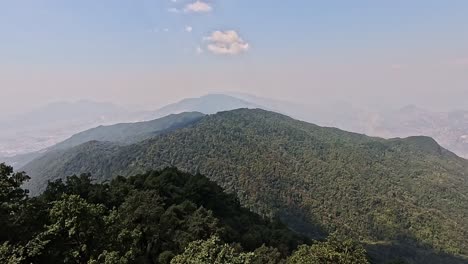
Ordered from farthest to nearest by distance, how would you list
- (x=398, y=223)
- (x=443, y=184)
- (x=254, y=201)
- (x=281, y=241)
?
(x=443, y=184)
(x=398, y=223)
(x=254, y=201)
(x=281, y=241)

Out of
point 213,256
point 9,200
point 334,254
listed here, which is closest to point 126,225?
point 9,200

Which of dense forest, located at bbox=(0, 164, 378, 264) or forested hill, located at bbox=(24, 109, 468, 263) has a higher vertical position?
dense forest, located at bbox=(0, 164, 378, 264)

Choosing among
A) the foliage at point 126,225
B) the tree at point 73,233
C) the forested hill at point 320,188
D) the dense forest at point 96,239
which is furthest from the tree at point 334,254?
the forested hill at point 320,188

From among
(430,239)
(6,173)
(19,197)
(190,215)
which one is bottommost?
(430,239)

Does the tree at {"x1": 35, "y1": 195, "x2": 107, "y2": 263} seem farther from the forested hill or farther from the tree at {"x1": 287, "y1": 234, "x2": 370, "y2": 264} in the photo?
the forested hill

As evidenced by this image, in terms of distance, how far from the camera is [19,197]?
24047 millimetres

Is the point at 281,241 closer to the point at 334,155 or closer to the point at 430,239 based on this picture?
A: the point at 430,239

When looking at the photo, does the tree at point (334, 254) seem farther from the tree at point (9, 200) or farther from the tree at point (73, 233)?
the tree at point (9, 200)

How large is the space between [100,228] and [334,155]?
185410mm

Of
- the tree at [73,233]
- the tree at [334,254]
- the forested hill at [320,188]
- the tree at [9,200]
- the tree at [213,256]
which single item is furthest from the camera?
the forested hill at [320,188]

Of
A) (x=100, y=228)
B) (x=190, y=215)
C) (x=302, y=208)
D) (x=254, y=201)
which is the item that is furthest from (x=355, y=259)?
(x=302, y=208)

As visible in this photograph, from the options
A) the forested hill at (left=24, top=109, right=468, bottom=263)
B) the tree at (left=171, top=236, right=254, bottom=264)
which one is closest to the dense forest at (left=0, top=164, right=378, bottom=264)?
the tree at (left=171, top=236, right=254, bottom=264)

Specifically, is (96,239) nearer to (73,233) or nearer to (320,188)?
(73,233)

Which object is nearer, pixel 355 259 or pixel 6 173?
pixel 355 259
